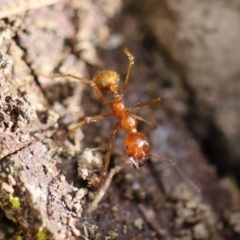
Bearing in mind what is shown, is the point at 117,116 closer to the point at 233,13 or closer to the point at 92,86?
the point at 92,86

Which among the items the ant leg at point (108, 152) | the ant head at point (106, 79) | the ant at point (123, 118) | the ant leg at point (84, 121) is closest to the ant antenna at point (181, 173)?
the ant at point (123, 118)

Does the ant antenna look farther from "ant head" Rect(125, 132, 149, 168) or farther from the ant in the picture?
"ant head" Rect(125, 132, 149, 168)

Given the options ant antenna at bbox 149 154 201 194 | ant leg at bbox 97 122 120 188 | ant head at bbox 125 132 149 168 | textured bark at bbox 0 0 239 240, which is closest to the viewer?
textured bark at bbox 0 0 239 240

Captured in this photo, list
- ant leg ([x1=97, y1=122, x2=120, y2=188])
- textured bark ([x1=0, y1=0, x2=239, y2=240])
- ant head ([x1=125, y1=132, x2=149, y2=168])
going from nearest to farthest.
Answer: textured bark ([x1=0, y1=0, x2=239, y2=240])
ant leg ([x1=97, y1=122, x2=120, y2=188])
ant head ([x1=125, y1=132, x2=149, y2=168])

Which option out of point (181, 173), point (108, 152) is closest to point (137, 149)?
point (108, 152)

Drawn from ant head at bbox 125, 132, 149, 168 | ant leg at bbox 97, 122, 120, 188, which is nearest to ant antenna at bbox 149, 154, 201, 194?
ant head at bbox 125, 132, 149, 168

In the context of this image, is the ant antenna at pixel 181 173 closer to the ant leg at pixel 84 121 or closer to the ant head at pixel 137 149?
the ant head at pixel 137 149

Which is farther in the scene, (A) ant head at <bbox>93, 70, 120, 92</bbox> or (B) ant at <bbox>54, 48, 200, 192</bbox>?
(A) ant head at <bbox>93, 70, 120, 92</bbox>

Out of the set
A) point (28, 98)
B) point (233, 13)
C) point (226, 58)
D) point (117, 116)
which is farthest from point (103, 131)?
point (233, 13)
